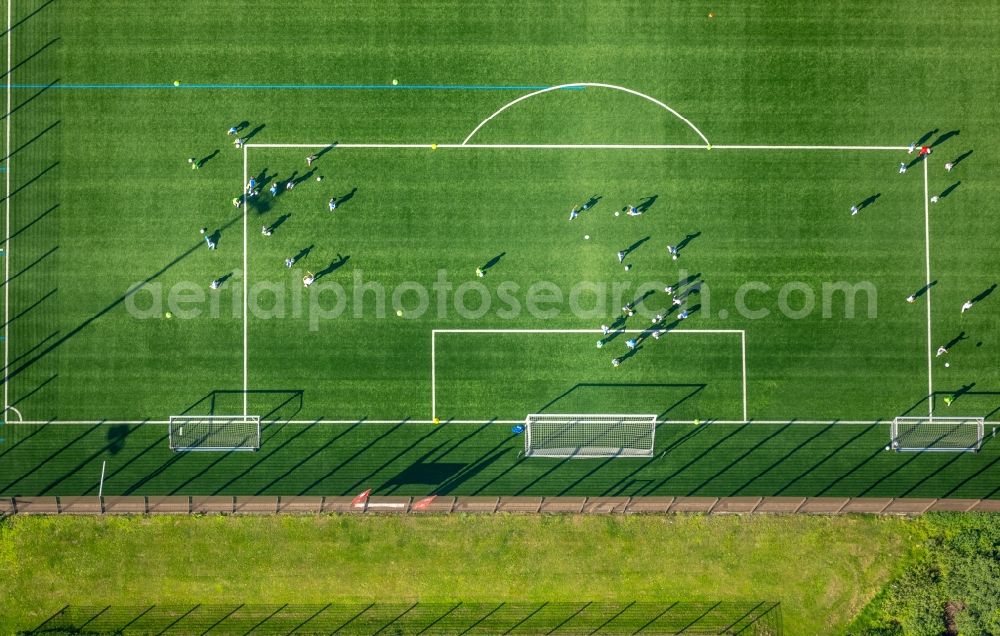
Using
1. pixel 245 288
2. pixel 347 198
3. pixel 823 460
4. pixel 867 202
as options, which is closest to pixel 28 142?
pixel 245 288

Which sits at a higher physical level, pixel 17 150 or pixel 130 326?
pixel 17 150

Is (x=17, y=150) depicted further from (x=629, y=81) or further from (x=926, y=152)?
(x=926, y=152)

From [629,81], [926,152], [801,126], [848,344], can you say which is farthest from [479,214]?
[926,152]

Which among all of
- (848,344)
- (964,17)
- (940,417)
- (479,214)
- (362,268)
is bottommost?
(940,417)

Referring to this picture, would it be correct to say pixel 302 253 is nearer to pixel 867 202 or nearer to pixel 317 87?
pixel 317 87
